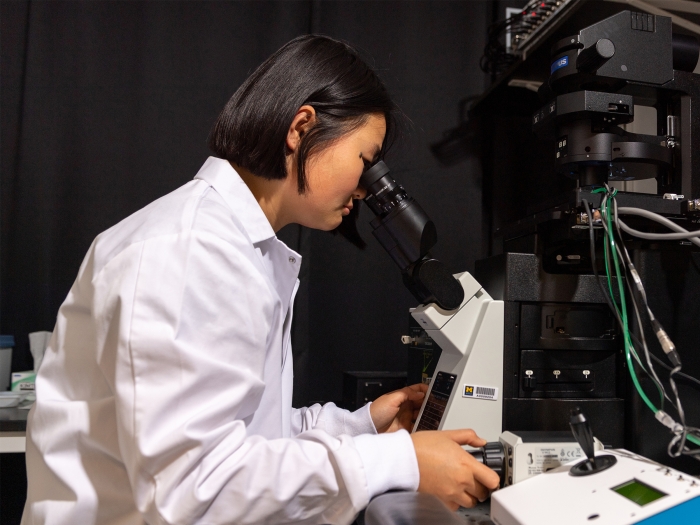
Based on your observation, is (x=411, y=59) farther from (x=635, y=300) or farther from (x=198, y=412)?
(x=198, y=412)

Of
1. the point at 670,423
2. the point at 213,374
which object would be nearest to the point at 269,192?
the point at 213,374

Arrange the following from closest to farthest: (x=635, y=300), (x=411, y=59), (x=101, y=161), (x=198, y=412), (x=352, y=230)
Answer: (x=198, y=412), (x=635, y=300), (x=352, y=230), (x=101, y=161), (x=411, y=59)

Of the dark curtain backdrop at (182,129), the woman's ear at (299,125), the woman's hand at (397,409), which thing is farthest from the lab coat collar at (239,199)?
the dark curtain backdrop at (182,129)

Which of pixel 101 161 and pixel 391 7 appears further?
pixel 391 7

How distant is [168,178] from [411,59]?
944mm

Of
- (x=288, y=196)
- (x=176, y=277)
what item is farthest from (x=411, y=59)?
(x=176, y=277)

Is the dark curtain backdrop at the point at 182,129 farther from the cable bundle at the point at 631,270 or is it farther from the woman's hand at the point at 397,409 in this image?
the cable bundle at the point at 631,270

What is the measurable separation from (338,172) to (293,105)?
13 centimetres

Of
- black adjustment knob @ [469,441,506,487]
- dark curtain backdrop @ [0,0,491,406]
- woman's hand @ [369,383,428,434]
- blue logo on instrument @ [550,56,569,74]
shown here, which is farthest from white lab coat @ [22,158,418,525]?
dark curtain backdrop @ [0,0,491,406]

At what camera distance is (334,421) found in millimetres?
1084

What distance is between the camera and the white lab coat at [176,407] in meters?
0.60

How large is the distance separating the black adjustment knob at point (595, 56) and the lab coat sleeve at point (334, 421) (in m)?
0.71

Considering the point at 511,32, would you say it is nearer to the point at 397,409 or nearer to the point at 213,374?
the point at 397,409

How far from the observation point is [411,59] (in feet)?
6.39
